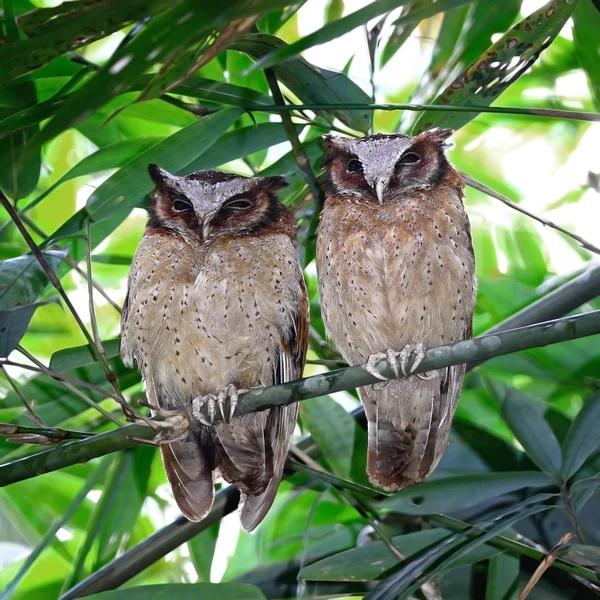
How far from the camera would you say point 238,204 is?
205cm

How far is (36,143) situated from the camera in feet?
2.84

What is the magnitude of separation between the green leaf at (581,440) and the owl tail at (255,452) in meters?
0.65

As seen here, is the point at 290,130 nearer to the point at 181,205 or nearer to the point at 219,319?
the point at 181,205

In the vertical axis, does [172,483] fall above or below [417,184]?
below

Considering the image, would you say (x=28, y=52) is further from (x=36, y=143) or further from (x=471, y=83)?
(x=471, y=83)

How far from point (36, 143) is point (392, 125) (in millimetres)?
2164

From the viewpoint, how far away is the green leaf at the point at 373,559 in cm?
171

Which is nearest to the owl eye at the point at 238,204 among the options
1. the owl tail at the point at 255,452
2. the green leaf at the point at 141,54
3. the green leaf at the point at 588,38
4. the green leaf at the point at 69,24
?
the owl tail at the point at 255,452

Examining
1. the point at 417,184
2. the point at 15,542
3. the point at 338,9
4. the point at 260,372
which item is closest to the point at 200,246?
the point at 260,372

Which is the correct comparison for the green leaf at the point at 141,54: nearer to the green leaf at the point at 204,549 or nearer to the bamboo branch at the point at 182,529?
the bamboo branch at the point at 182,529

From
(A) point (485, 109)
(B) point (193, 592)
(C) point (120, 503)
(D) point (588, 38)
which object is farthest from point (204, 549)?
(D) point (588, 38)

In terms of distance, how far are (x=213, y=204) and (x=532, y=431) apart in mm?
906

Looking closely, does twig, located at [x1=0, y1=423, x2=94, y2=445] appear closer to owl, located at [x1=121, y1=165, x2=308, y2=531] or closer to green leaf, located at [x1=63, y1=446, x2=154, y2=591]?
owl, located at [x1=121, y1=165, x2=308, y2=531]

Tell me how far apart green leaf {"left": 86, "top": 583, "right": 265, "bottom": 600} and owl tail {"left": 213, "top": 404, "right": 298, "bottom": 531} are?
237 mm
